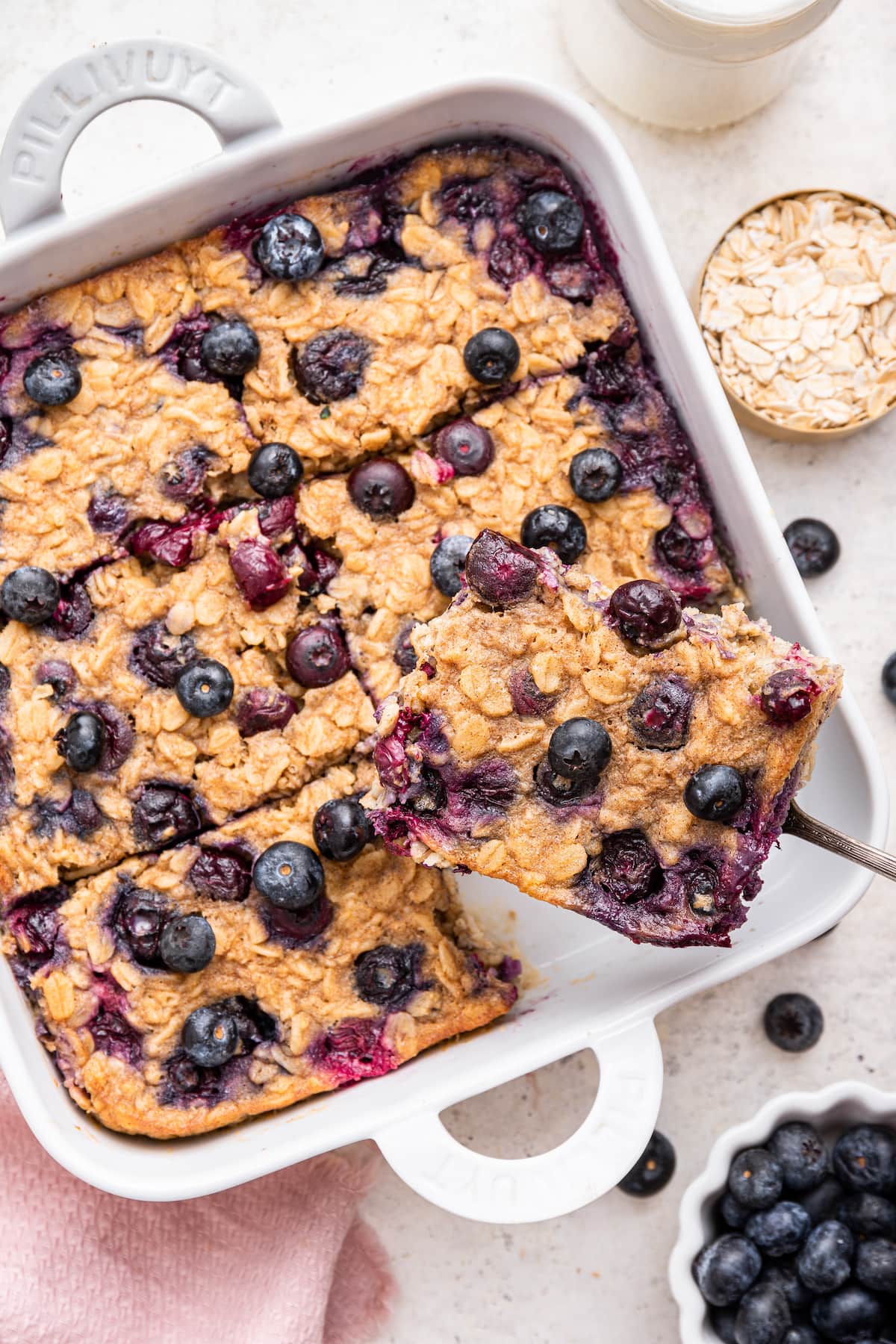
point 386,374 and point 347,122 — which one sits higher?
point 347,122

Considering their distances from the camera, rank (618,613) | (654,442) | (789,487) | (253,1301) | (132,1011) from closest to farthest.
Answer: (618,613) → (132,1011) → (654,442) → (253,1301) → (789,487)

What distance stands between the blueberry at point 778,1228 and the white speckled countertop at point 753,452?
0.38 meters

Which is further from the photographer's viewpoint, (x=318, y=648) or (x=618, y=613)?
(x=318, y=648)

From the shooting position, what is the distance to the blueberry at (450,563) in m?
3.00

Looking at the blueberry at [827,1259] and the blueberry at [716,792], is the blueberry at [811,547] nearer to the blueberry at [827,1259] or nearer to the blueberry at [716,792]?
the blueberry at [716,792]

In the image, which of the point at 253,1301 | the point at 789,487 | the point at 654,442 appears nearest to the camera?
the point at 654,442

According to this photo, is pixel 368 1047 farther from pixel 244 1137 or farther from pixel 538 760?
pixel 538 760

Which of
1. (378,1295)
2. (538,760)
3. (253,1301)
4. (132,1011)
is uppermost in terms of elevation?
(538,760)

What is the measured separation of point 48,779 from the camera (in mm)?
2973

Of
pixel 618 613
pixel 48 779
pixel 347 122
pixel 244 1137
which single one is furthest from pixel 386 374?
pixel 244 1137

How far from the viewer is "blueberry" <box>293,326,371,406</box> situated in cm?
308

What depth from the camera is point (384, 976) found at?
3.03 meters

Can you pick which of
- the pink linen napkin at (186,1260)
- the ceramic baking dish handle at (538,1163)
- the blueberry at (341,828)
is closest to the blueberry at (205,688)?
the blueberry at (341,828)

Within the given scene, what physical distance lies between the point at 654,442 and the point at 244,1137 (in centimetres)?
188
